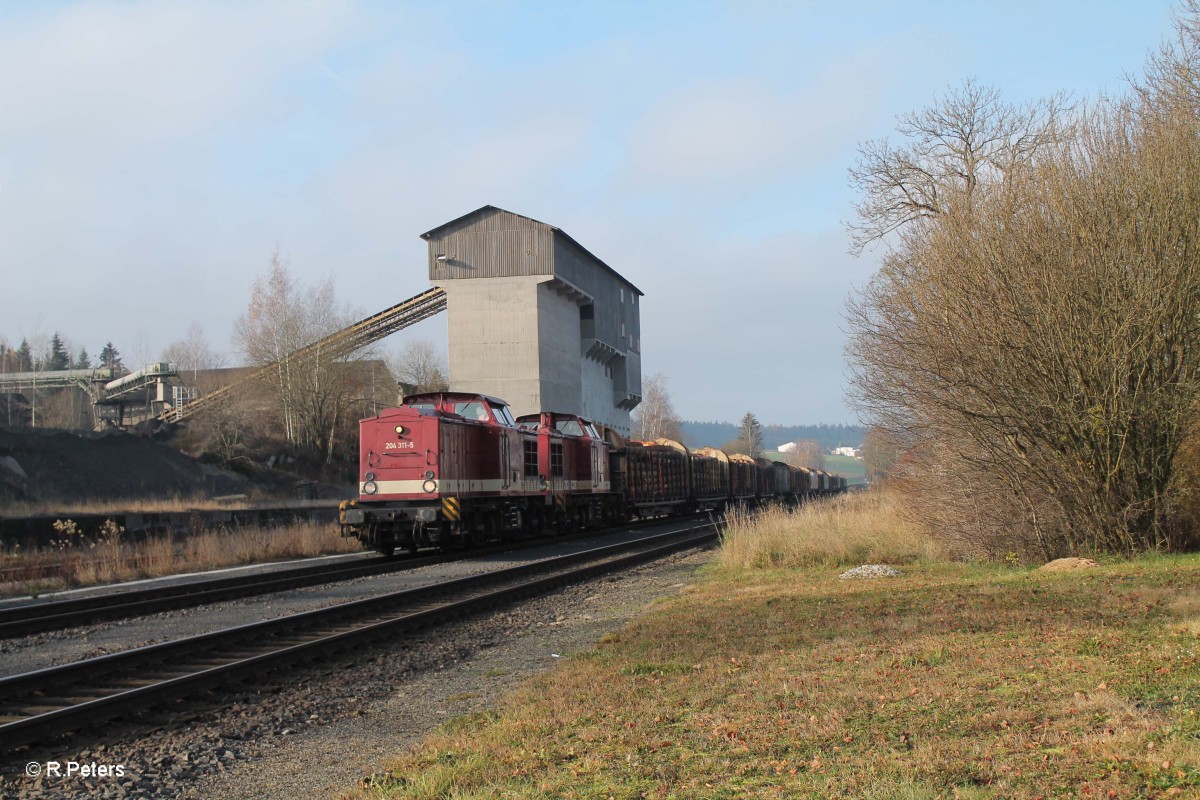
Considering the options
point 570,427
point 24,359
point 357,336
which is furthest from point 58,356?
point 570,427

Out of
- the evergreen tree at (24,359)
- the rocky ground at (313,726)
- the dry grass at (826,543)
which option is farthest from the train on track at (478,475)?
the evergreen tree at (24,359)

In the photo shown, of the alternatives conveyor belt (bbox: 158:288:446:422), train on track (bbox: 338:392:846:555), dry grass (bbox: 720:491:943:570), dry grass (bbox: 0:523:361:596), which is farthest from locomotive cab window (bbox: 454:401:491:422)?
conveyor belt (bbox: 158:288:446:422)

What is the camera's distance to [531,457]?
2633 cm

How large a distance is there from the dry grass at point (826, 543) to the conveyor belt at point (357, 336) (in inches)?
1513

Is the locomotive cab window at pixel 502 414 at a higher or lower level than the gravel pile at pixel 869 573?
higher

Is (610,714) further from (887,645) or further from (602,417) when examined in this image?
(602,417)

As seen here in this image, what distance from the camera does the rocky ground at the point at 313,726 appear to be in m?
6.00

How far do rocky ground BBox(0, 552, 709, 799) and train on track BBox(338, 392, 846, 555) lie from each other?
915 centimetres

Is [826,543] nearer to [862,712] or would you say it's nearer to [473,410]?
[473,410]

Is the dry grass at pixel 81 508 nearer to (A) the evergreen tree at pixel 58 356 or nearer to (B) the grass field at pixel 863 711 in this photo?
(B) the grass field at pixel 863 711

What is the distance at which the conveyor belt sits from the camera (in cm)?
5556

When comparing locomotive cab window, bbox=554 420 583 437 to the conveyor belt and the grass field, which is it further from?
the conveyor belt

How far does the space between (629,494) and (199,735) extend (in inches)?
1120

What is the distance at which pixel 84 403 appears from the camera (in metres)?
77.4
